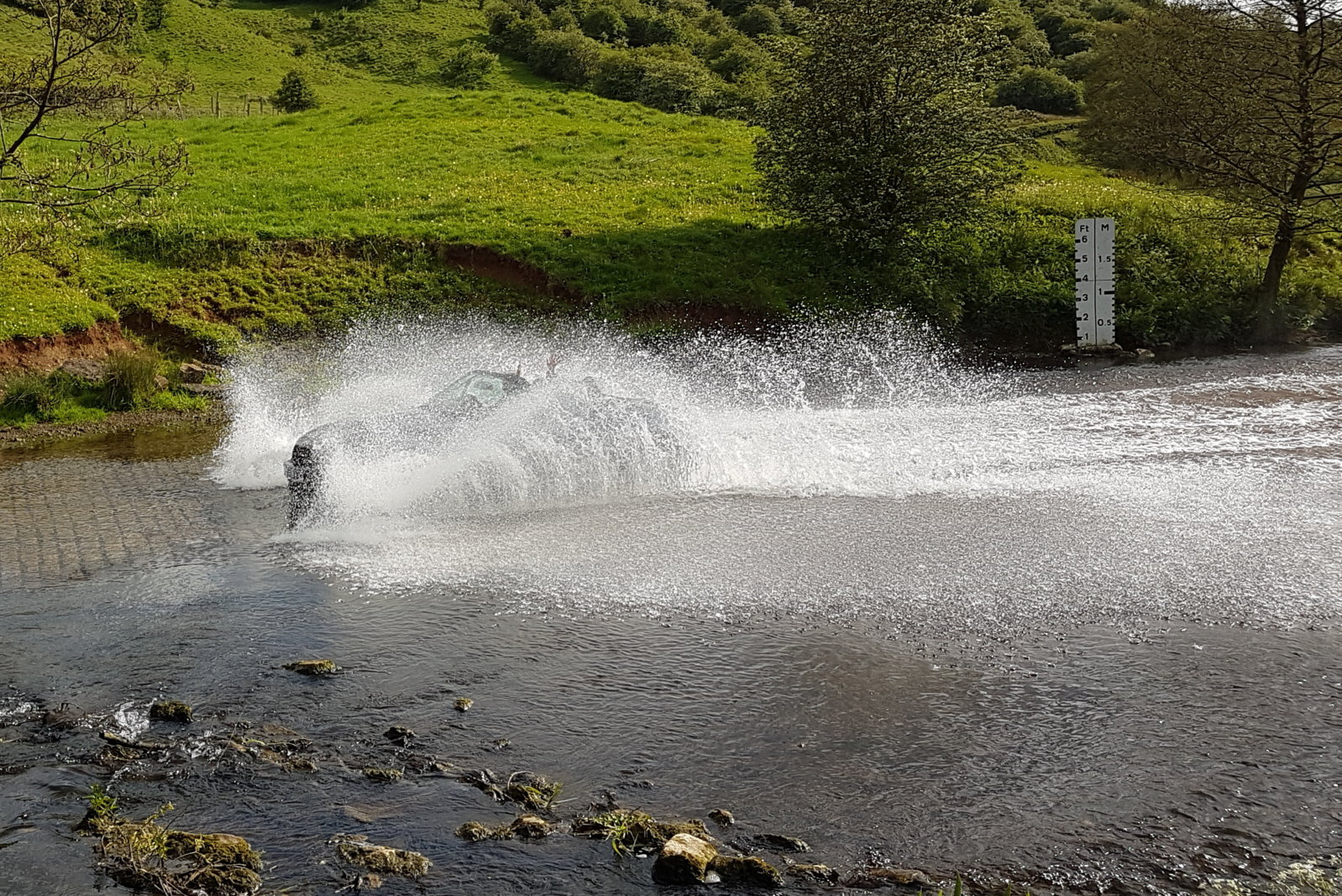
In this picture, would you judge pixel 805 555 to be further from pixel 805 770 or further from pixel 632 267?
pixel 632 267

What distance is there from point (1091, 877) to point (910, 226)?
73.1 feet

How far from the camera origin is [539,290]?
76.5ft

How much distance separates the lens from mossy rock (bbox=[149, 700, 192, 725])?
21.9 ft

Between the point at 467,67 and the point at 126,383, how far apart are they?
138ft

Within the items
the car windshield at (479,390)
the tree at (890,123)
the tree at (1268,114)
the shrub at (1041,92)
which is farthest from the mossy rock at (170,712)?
the shrub at (1041,92)

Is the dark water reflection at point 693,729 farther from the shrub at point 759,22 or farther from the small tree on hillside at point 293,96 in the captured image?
the shrub at point 759,22

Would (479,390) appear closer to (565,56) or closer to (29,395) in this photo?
(29,395)

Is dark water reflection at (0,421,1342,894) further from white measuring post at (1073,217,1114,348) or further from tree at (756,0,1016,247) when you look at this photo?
tree at (756,0,1016,247)

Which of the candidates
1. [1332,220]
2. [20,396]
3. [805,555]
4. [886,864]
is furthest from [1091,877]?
[1332,220]

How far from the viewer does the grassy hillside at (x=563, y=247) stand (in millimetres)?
21906

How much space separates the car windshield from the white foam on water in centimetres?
44

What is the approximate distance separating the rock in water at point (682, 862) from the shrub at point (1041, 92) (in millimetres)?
62828

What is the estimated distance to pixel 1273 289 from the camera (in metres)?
24.0

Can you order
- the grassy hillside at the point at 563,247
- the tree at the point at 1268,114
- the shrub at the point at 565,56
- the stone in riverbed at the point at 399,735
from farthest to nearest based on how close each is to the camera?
the shrub at the point at 565,56, the tree at the point at 1268,114, the grassy hillside at the point at 563,247, the stone in riverbed at the point at 399,735
